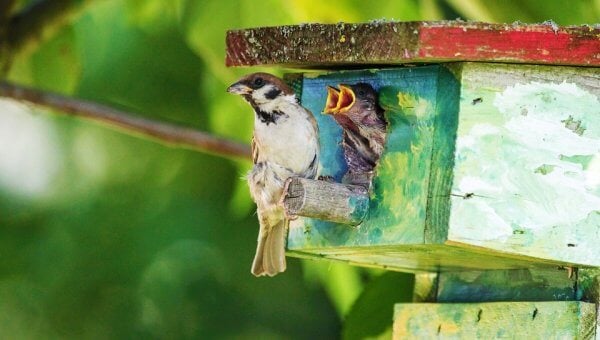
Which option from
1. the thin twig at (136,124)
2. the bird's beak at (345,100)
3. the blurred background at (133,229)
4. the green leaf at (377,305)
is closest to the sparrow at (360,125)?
the bird's beak at (345,100)

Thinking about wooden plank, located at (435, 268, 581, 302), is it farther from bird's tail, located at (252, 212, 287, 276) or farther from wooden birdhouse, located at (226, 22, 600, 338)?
bird's tail, located at (252, 212, 287, 276)

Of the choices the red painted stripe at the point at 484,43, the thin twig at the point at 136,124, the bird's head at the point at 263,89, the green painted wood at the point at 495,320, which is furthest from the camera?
the thin twig at the point at 136,124

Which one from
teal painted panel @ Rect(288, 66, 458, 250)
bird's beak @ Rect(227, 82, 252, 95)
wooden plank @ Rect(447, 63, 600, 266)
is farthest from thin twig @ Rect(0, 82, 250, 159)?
wooden plank @ Rect(447, 63, 600, 266)

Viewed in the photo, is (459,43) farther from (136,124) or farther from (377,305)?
(136,124)

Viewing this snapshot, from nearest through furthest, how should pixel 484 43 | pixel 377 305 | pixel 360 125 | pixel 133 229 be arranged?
pixel 484 43
pixel 360 125
pixel 377 305
pixel 133 229

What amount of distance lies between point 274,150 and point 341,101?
198mm

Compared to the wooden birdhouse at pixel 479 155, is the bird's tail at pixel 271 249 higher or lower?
lower

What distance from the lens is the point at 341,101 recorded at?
3139 mm

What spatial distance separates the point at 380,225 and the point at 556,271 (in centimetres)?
44

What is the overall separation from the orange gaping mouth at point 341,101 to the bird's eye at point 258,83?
19 centimetres

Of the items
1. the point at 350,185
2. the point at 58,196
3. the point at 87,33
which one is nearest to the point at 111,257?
the point at 58,196

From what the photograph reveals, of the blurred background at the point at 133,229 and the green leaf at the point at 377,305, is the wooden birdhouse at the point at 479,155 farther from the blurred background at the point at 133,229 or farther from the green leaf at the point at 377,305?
the blurred background at the point at 133,229

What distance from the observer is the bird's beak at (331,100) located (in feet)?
10.3

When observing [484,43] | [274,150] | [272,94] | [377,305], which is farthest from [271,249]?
[484,43]
